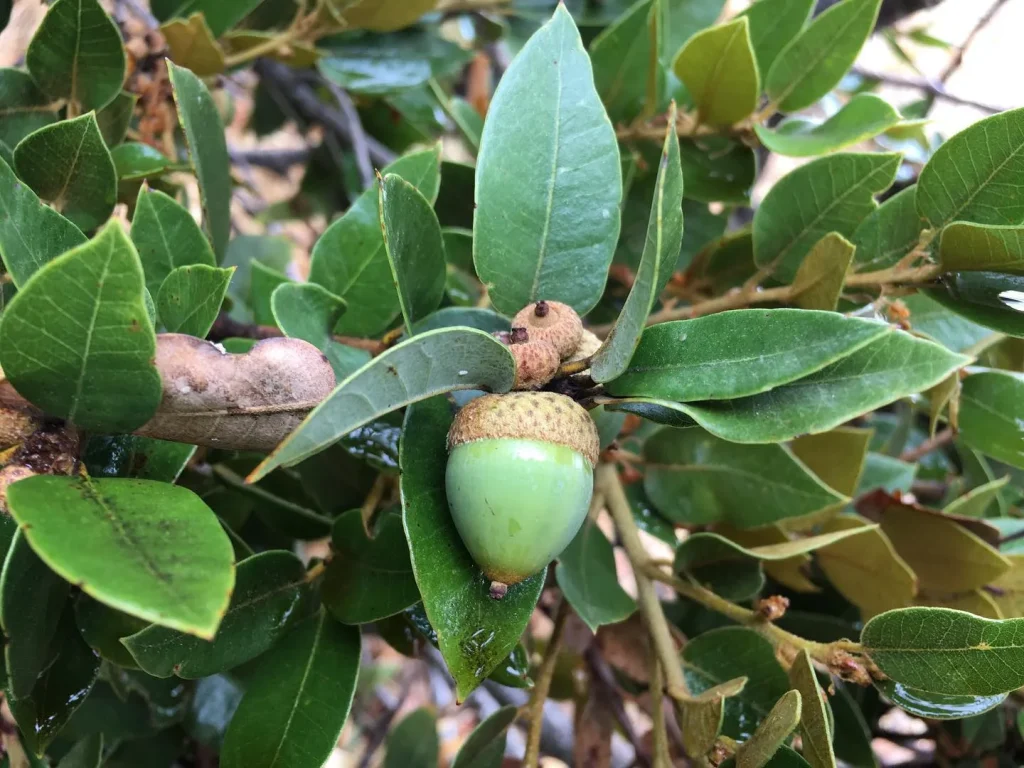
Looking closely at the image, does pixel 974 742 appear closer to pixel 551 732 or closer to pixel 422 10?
pixel 551 732

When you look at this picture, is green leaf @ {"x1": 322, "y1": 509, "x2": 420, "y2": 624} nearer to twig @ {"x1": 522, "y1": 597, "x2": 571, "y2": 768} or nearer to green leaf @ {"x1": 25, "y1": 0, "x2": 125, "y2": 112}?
twig @ {"x1": 522, "y1": 597, "x2": 571, "y2": 768}

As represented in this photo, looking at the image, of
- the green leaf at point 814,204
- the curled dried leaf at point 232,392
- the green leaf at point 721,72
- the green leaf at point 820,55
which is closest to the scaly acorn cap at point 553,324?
the curled dried leaf at point 232,392

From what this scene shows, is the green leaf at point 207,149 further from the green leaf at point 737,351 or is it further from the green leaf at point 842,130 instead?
the green leaf at point 842,130

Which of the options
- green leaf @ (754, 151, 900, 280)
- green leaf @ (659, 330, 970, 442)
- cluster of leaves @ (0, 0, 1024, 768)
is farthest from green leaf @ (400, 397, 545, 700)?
green leaf @ (754, 151, 900, 280)

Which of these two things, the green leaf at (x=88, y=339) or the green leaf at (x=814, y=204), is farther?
the green leaf at (x=814, y=204)

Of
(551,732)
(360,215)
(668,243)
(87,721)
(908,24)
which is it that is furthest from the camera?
(908,24)

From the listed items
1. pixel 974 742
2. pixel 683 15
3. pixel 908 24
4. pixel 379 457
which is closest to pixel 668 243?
pixel 379 457

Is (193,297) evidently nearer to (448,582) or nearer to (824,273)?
(448,582)

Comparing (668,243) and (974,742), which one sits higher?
(668,243)
